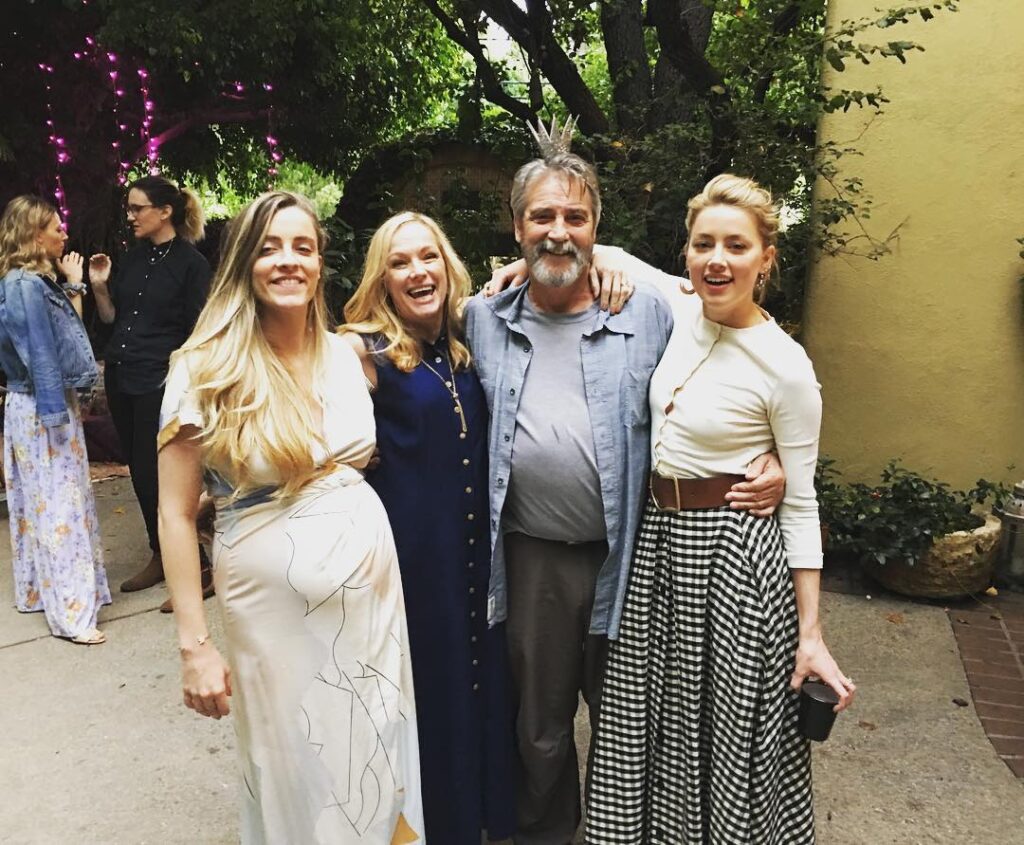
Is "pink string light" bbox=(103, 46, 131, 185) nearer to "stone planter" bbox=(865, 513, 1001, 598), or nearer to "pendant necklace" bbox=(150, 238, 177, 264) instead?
"pendant necklace" bbox=(150, 238, 177, 264)

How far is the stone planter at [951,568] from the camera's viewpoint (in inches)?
180

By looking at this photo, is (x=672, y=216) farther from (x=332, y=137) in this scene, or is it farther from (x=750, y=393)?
(x=332, y=137)

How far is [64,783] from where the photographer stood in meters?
3.09

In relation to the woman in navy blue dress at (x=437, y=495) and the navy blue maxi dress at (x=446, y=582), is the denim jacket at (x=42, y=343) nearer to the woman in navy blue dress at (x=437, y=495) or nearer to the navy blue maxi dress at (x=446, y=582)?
the woman in navy blue dress at (x=437, y=495)

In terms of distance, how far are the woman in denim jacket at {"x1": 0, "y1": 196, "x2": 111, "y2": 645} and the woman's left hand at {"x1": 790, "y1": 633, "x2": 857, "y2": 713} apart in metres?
3.40

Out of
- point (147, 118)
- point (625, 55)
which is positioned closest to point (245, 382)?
point (625, 55)

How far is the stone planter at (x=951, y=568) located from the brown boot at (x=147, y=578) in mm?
3948

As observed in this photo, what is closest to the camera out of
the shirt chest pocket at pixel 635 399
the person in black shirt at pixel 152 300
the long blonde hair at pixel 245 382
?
the long blonde hair at pixel 245 382

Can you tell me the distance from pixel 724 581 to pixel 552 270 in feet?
2.98

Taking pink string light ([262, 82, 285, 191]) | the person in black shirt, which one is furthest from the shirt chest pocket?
pink string light ([262, 82, 285, 191])

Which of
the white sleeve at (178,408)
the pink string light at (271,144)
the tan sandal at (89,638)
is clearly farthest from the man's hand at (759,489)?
the pink string light at (271,144)

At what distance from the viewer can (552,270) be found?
2305 mm

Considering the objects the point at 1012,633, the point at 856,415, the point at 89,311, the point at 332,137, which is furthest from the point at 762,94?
the point at 89,311

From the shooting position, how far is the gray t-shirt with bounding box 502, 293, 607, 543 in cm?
229
